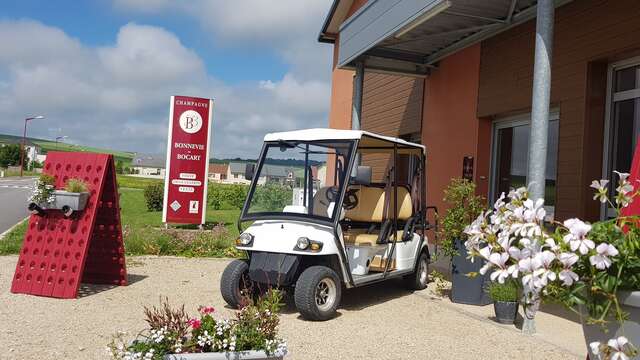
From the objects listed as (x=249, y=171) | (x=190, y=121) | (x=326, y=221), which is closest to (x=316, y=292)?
(x=326, y=221)

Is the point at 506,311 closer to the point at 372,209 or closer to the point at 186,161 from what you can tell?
the point at 372,209

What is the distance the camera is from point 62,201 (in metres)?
6.36

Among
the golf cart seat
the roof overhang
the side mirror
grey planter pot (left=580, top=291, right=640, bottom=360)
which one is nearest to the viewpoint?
grey planter pot (left=580, top=291, right=640, bottom=360)

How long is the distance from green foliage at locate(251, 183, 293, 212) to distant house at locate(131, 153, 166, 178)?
122 m

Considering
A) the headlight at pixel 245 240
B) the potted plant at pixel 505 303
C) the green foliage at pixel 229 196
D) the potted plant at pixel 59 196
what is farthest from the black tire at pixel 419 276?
the green foliage at pixel 229 196

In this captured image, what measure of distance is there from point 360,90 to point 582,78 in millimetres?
4324

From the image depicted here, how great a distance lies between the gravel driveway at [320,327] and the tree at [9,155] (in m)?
85.0

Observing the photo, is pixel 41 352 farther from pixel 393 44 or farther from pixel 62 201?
pixel 393 44

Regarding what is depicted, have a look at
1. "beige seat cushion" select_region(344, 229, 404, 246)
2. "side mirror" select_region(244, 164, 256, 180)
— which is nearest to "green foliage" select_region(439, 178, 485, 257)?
"beige seat cushion" select_region(344, 229, 404, 246)

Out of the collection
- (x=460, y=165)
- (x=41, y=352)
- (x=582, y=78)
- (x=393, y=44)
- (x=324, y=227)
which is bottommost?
(x=41, y=352)

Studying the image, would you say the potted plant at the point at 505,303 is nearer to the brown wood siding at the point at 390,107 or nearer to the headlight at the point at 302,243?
the headlight at the point at 302,243

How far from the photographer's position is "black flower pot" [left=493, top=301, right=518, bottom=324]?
5.95 meters

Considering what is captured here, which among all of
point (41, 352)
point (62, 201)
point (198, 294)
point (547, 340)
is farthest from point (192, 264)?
point (547, 340)

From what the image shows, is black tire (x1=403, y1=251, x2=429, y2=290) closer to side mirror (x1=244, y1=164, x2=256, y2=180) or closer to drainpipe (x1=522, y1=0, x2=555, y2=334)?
drainpipe (x1=522, y1=0, x2=555, y2=334)
